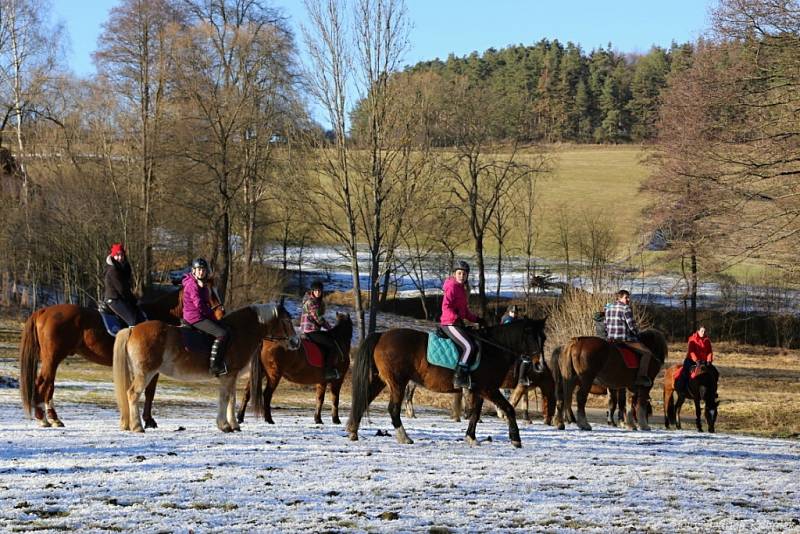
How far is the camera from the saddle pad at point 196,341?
43.2 ft

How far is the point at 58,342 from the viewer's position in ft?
47.5

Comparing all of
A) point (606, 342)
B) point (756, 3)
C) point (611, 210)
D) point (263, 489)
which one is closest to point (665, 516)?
point (263, 489)

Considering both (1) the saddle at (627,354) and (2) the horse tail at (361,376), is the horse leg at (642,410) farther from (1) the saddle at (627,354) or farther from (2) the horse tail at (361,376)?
(2) the horse tail at (361,376)

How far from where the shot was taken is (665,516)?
907 centimetres

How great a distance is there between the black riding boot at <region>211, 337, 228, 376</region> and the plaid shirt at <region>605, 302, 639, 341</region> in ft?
28.9

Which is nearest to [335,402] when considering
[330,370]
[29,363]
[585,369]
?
[330,370]

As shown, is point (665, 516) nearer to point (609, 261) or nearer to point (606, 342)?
point (606, 342)

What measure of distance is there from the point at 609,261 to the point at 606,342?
44795mm

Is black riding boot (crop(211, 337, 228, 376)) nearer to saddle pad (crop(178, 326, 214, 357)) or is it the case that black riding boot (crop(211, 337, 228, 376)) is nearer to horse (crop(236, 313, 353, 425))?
saddle pad (crop(178, 326, 214, 357))

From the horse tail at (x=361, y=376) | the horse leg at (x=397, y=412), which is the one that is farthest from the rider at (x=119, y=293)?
the horse leg at (x=397, y=412)

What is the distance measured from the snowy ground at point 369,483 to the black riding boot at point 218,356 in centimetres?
104

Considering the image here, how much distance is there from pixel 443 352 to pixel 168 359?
4.06 m

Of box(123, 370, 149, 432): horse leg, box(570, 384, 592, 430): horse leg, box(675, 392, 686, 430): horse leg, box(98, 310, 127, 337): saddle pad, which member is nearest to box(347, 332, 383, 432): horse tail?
box(123, 370, 149, 432): horse leg

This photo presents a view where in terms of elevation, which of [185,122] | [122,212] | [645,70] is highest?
[645,70]
